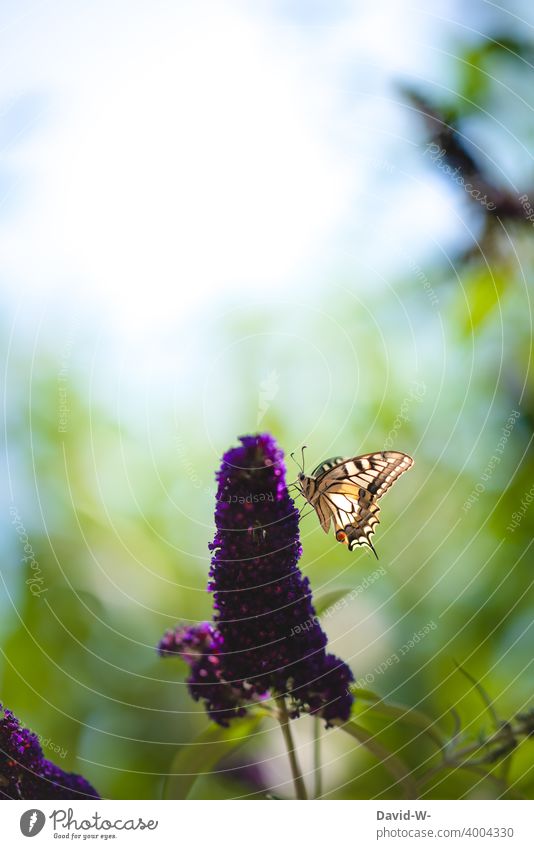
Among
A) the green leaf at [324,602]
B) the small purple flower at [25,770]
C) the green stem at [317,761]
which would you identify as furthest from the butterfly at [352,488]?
the small purple flower at [25,770]

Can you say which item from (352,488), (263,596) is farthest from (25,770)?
(352,488)

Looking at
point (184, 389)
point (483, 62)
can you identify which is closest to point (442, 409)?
point (184, 389)

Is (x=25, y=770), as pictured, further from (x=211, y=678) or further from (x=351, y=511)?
(x=351, y=511)

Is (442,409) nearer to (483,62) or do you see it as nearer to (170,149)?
(483,62)

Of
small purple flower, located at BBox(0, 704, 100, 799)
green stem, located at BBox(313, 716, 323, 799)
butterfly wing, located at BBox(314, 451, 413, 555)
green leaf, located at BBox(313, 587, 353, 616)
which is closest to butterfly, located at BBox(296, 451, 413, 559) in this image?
butterfly wing, located at BBox(314, 451, 413, 555)

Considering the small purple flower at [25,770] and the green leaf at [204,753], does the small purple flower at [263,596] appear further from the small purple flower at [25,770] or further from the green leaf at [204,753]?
the small purple flower at [25,770]
